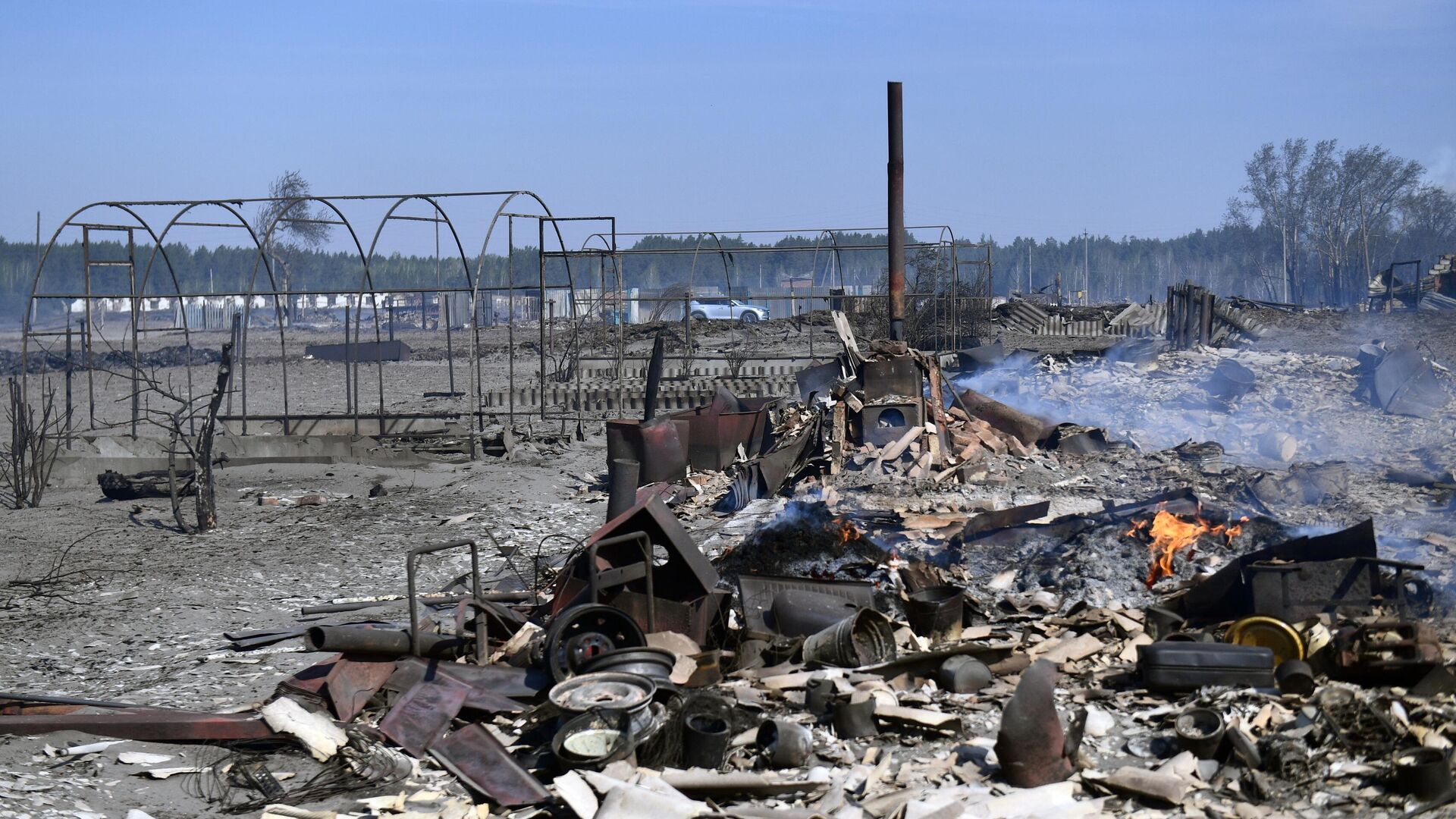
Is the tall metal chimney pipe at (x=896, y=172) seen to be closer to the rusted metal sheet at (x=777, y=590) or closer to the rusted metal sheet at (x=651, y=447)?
the rusted metal sheet at (x=651, y=447)

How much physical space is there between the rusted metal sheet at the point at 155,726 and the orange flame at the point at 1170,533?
247 inches

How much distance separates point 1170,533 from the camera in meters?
8.84

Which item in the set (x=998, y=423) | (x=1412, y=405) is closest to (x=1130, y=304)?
(x=1412, y=405)

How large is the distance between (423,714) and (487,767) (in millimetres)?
762

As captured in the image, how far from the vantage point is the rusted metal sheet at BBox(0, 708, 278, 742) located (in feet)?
19.6

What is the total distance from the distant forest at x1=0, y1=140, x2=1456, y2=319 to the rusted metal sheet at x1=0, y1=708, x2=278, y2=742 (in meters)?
30.1

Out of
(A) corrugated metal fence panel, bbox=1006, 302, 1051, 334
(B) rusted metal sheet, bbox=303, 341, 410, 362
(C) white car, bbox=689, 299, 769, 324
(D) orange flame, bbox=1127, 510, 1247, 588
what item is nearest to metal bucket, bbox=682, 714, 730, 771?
(D) orange flame, bbox=1127, 510, 1247, 588

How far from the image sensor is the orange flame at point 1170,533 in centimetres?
838

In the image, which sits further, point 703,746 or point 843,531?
point 843,531

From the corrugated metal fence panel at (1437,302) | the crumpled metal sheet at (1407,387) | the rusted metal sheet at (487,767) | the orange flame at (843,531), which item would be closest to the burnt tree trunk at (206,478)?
the orange flame at (843,531)

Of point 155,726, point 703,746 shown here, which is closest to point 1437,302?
point 703,746

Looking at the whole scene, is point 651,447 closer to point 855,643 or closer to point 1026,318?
point 855,643

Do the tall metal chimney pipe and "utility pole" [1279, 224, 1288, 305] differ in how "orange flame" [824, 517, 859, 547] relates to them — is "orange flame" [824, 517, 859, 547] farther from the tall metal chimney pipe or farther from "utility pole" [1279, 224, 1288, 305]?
"utility pole" [1279, 224, 1288, 305]

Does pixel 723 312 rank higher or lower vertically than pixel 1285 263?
lower
